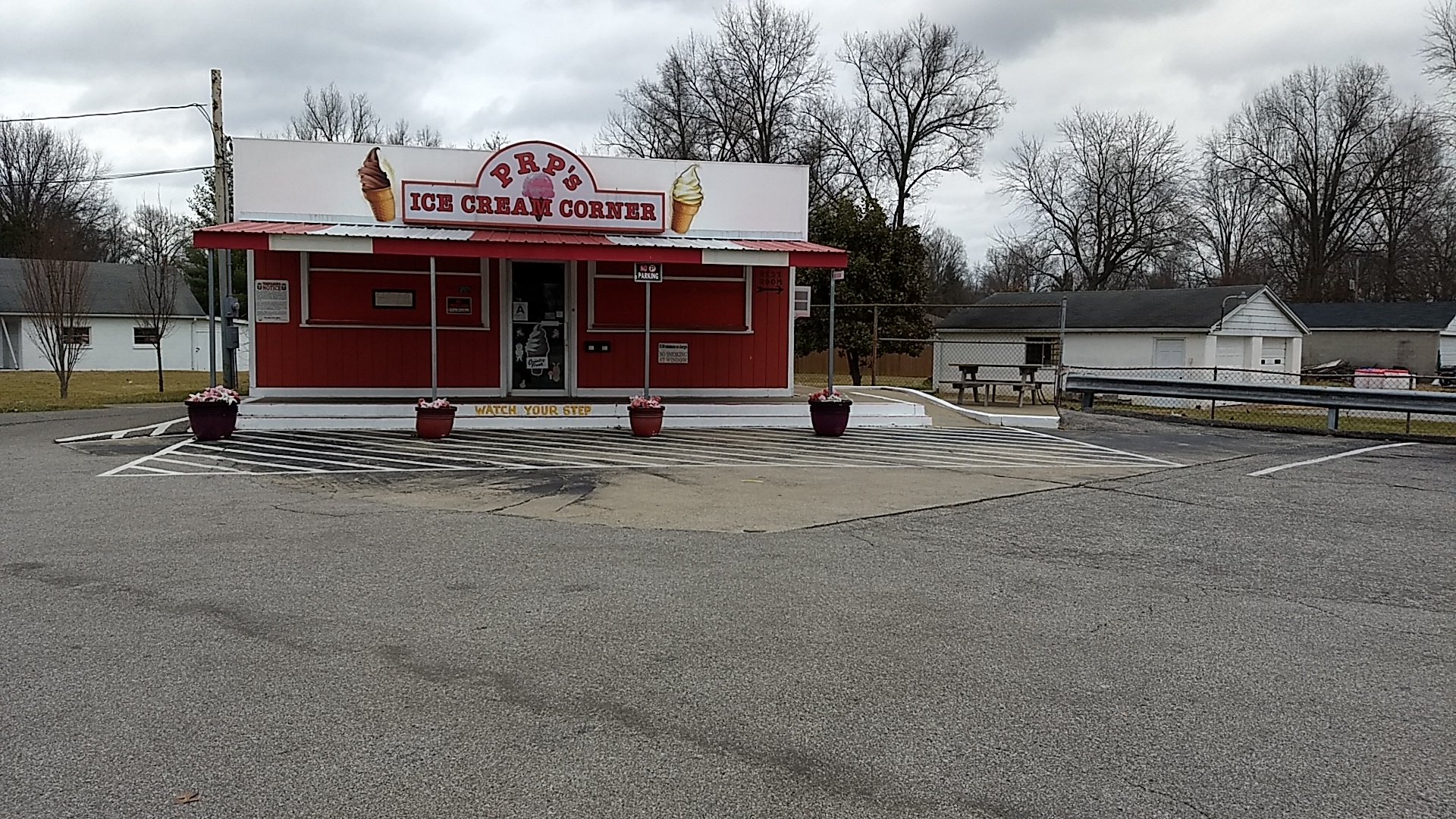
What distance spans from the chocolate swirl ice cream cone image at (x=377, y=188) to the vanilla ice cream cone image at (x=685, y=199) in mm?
4411

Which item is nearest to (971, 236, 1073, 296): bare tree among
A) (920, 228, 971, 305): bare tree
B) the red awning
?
Result: (920, 228, 971, 305): bare tree

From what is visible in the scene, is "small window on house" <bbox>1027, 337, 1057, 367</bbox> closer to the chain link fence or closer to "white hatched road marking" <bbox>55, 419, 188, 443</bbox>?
the chain link fence

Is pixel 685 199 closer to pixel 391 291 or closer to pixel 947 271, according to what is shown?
pixel 391 291

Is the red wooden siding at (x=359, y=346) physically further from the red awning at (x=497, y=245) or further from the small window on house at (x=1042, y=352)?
the small window on house at (x=1042, y=352)

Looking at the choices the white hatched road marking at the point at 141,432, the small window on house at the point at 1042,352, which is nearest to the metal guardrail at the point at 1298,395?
the small window on house at the point at 1042,352

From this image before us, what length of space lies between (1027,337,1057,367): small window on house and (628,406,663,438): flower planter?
20.6 meters

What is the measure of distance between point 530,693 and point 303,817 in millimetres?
1182

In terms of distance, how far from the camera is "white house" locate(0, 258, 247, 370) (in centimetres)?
3888

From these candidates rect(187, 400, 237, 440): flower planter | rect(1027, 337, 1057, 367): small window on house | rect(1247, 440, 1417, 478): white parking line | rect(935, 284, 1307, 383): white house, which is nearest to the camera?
rect(1247, 440, 1417, 478): white parking line

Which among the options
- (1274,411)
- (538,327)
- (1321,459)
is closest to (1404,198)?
(1274,411)

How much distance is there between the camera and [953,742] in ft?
12.3

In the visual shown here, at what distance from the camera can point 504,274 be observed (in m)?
16.0

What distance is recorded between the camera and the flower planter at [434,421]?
43.7ft

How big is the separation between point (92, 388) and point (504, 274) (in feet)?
56.9
